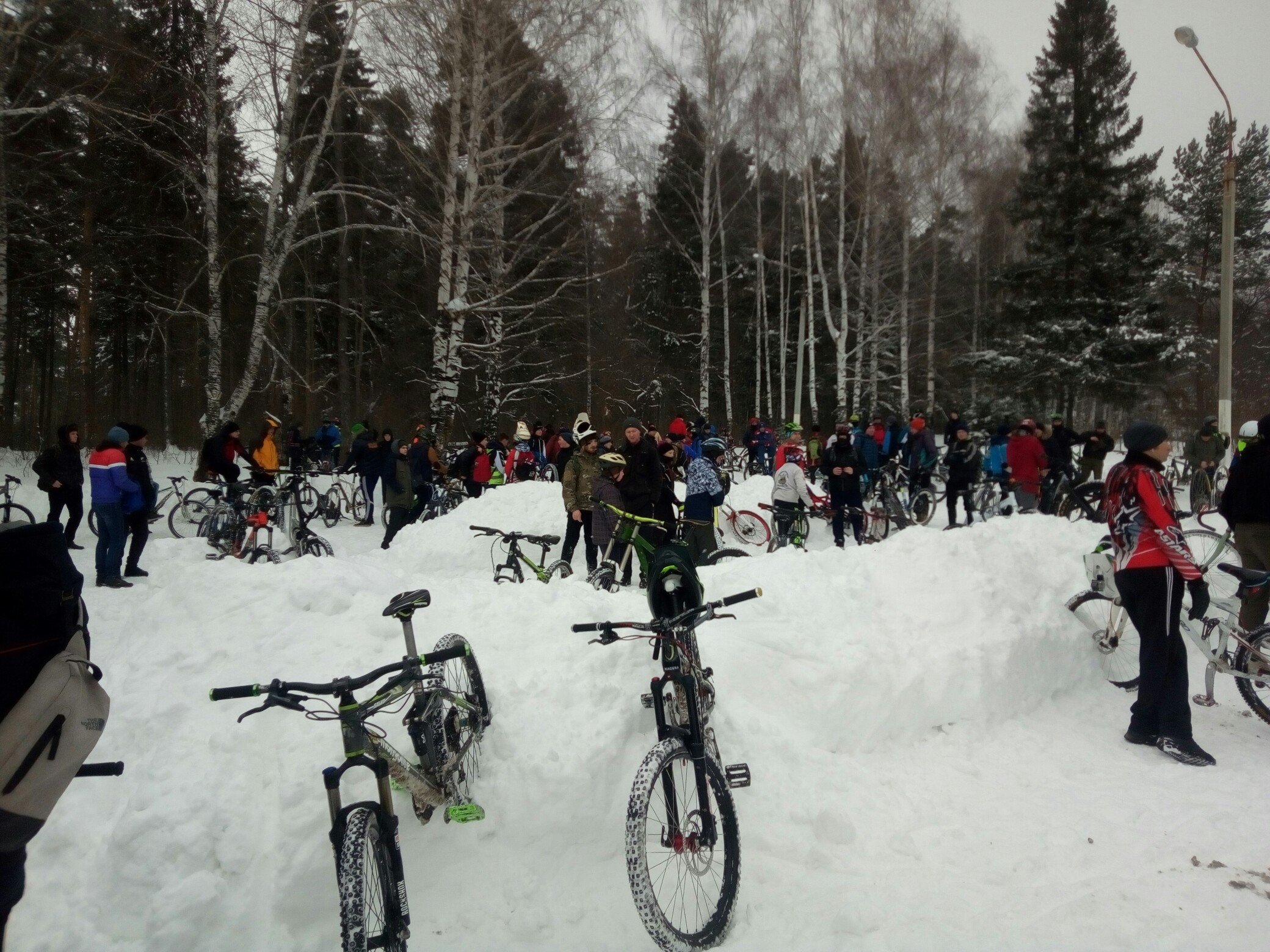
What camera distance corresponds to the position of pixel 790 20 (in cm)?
2170

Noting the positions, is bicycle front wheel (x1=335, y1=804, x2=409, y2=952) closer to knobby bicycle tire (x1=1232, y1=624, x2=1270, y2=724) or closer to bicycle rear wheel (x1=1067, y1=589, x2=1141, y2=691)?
bicycle rear wheel (x1=1067, y1=589, x2=1141, y2=691)

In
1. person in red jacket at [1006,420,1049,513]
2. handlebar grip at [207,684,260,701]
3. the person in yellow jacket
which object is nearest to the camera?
handlebar grip at [207,684,260,701]

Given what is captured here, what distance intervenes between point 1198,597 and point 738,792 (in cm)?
340

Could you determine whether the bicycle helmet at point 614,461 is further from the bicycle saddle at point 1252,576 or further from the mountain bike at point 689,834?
the mountain bike at point 689,834

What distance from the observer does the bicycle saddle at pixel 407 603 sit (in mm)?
3525

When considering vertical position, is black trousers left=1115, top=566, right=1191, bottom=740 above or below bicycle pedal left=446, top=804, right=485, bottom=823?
above

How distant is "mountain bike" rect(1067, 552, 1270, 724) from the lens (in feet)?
17.2

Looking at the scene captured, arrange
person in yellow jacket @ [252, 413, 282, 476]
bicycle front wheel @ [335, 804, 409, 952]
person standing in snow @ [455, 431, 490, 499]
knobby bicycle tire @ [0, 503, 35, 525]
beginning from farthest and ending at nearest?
person standing in snow @ [455, 431, 490, 499], person in yellow jacket @ [252, 413, 282, 476], knobby bicycle tire @ [0, 503, 35, 525], bicycle front wheel @ [335, 804, 409, 952]

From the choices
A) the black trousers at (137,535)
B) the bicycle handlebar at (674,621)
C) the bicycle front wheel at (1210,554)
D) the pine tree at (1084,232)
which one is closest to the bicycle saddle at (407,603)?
the bicycle handlebar at (674,621)

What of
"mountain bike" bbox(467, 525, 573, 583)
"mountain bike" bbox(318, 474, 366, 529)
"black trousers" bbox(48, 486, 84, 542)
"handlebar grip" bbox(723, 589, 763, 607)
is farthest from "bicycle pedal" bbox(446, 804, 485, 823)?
"mountain bike" bbox(318, 474, 366, 529)

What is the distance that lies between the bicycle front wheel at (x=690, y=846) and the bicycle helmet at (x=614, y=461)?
591 centimetres

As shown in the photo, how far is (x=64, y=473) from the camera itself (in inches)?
396

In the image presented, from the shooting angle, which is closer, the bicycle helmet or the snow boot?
the snow boot

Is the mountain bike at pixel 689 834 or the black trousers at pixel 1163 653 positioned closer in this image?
the mountain bike at pixel 689 834
